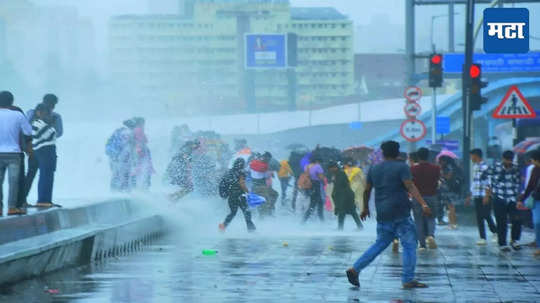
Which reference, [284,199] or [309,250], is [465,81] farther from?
[309,250]

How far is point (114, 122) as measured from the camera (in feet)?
172

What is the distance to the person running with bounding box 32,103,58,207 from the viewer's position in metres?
17.3

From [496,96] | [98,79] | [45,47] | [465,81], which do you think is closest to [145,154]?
[465,81]

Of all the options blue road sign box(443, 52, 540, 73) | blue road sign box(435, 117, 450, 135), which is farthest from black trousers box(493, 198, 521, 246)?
blue road sign box(443, 52, 540, 73)

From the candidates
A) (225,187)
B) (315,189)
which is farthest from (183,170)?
(315,189)

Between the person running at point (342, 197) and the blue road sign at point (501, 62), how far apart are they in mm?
28736

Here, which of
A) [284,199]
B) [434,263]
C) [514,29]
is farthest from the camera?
[284,199]

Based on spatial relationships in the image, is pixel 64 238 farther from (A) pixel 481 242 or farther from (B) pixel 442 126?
(B) pixel 442 126

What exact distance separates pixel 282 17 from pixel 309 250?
595ft

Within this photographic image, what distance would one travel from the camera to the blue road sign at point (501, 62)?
53.6m

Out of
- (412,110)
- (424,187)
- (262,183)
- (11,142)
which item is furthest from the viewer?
(412,110)

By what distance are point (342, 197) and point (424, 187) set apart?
21.9 ft

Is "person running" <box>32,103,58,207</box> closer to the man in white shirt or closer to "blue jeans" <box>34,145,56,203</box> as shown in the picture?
"blue jeans" <box>34,145,56,203</box>

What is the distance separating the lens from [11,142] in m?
14.7
